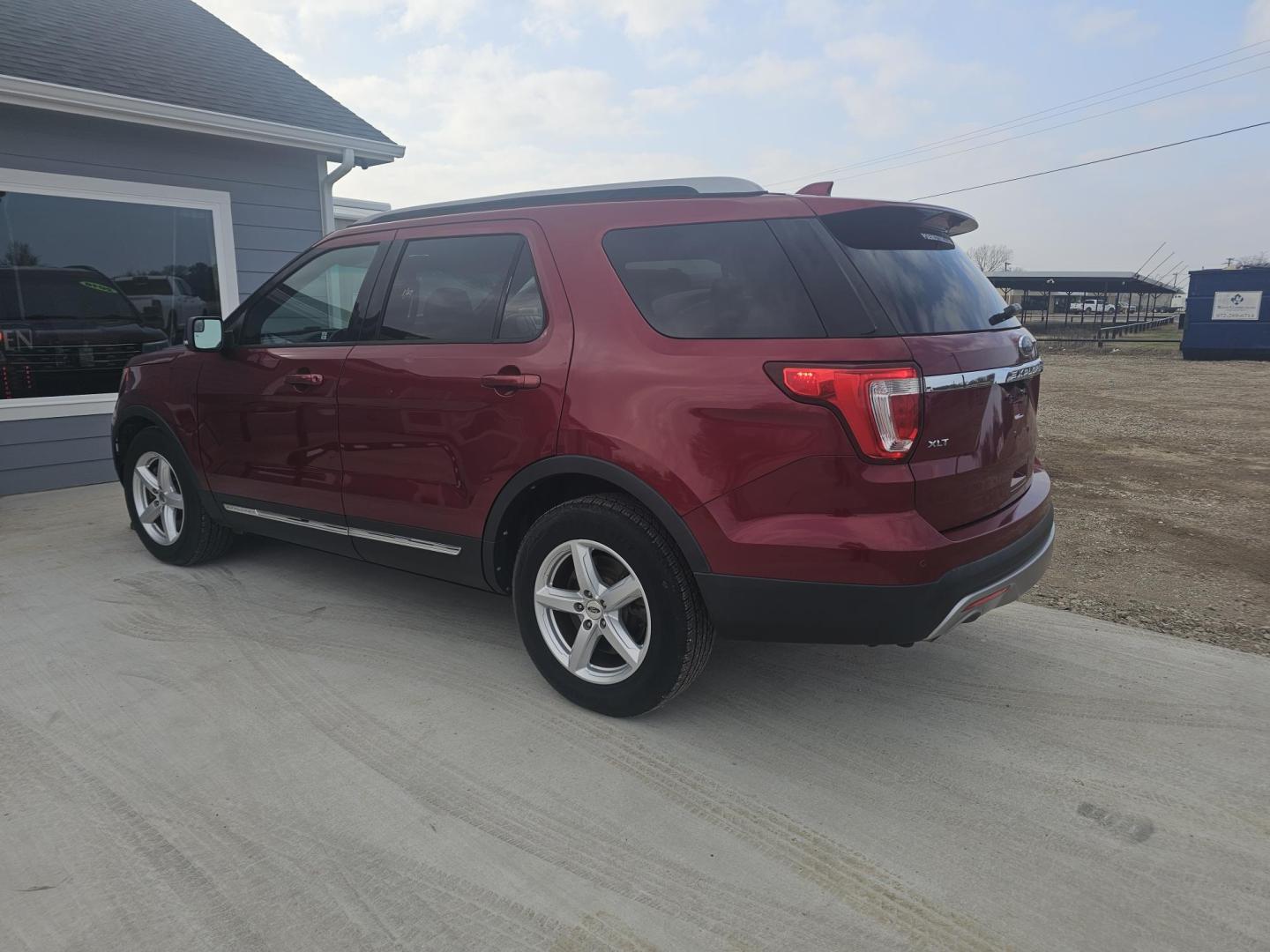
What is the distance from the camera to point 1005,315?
3.07 metres

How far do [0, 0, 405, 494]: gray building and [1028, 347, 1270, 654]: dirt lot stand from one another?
724 centimetres

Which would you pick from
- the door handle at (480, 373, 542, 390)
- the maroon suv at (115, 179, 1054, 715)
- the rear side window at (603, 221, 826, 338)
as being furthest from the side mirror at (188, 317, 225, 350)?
the rear side window at (603, 221, 826, 338)

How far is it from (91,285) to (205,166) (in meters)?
1.48

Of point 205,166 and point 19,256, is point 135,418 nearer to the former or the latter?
point 19,256

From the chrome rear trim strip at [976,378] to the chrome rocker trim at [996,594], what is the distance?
2.05 ft

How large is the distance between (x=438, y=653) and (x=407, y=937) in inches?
66.3

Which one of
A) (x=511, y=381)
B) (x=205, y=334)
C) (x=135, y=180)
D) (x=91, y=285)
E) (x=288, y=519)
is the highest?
(x=135, y=180)

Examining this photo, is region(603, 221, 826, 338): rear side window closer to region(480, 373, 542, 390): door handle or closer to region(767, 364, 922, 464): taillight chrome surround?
region(767, 364, 922, 464): taillight chrome surround

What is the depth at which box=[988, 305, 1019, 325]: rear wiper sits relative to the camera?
115 inches

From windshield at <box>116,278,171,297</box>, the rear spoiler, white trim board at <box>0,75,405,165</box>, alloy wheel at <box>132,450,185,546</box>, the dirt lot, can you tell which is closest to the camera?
the rear spoiler

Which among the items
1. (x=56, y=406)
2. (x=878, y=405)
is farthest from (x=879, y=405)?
(x=56, y=406)

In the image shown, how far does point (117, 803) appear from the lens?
2.57 meters

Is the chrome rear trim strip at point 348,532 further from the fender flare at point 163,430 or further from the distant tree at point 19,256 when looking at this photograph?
the distant tree at point 19,256

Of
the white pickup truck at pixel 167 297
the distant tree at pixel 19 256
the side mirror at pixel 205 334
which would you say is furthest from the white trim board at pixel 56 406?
the side mirror at pixel 205 334
